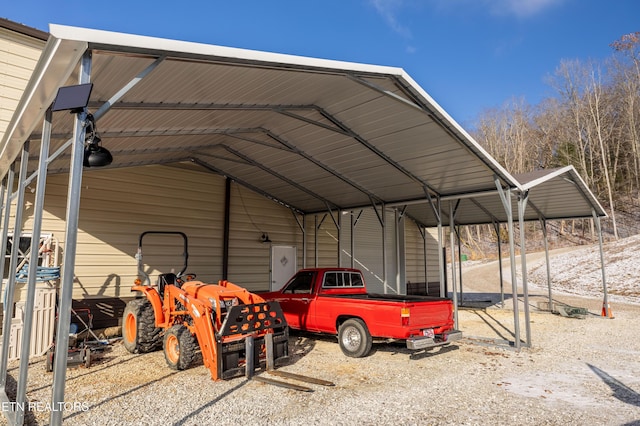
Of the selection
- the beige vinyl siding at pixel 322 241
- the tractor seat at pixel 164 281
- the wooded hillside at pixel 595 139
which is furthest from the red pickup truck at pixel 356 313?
the wooded hillside at pixel 595 139

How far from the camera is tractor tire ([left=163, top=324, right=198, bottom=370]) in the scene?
615cm

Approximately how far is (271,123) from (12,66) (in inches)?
220

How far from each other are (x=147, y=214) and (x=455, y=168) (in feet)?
25.3

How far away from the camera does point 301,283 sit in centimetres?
900

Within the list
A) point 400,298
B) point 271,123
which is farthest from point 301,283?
point 271,123

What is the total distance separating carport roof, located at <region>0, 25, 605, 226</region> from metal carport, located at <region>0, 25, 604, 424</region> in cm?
2

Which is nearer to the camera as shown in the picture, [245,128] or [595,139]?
[245,128]

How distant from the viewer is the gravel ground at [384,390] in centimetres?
457

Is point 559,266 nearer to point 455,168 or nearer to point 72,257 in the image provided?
point 455,168

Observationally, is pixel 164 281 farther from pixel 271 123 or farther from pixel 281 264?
pixel 281 264

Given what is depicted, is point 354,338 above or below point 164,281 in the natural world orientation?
below

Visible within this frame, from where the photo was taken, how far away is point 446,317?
7.73m

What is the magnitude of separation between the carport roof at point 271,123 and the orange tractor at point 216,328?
2.96m

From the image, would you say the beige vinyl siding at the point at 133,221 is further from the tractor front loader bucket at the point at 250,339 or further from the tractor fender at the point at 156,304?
the tractor front loader bucket at the point at 250,339
